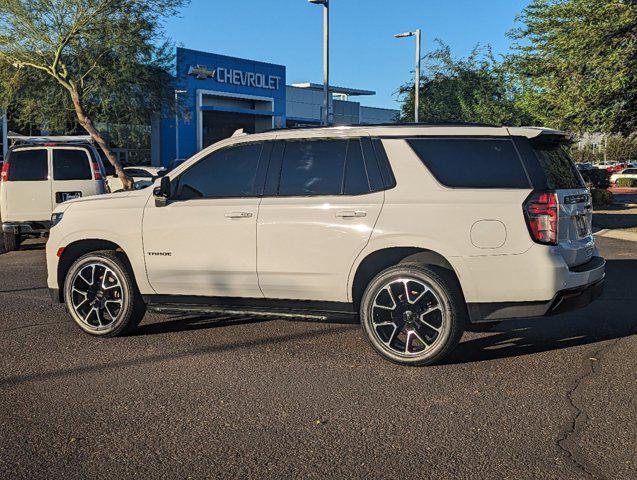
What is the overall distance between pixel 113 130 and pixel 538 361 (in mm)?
28580

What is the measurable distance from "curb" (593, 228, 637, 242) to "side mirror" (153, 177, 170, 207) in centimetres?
1210

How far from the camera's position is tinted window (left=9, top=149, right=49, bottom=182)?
12.9 meters

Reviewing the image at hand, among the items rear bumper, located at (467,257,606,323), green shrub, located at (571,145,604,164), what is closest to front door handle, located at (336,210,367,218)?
rear bumper, located at (467,257,606,323)

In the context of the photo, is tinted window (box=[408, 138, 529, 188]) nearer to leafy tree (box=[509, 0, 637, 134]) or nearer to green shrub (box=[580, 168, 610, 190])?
leafy tree (box=[509, 0, 637, 134])

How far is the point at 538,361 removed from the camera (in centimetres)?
570

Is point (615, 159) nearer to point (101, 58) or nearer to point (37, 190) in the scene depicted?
point (101, 58)

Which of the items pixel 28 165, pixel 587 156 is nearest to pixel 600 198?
pixel 28 165

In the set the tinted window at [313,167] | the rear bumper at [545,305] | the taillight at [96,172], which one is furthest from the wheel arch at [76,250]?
the taillight at [96,172]

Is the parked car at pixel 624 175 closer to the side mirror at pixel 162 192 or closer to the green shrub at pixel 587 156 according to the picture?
the green shrub at pixel 587 156

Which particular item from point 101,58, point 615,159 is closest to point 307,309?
point 101,58

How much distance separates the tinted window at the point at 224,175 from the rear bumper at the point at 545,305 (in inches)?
86.7

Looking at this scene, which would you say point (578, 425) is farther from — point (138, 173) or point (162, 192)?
point (138, 173)

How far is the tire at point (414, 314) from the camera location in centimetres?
541

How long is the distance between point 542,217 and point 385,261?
130cm
